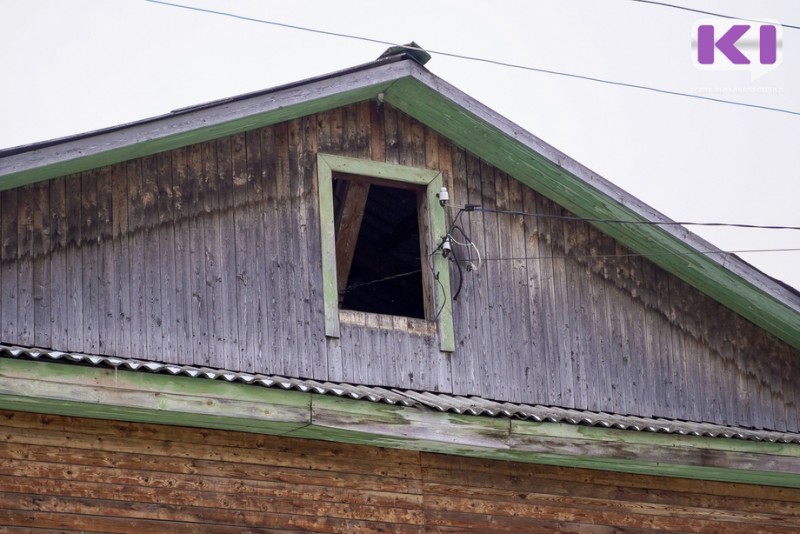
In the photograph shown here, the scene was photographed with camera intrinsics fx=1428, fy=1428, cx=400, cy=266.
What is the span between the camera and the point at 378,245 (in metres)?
17.1

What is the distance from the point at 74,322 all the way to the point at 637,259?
227 inches

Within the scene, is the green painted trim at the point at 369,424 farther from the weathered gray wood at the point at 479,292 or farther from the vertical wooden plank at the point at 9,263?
the weathered gray wood at the point at 479,292

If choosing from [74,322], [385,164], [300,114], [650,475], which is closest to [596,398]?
[650,475]

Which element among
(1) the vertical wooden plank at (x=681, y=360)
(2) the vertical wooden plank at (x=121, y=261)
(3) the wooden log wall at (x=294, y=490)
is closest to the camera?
(3) the wooden log wall at (x=294, y=490)

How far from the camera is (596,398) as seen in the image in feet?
43.8

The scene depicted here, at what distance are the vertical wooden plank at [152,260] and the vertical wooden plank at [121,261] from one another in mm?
151

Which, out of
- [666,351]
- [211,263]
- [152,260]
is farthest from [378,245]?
[152,260]

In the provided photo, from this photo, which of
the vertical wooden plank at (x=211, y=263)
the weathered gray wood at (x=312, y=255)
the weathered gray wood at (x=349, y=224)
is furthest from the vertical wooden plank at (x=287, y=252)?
the weathered gray wood at (x=349, y=224)

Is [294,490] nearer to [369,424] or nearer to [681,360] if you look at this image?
[369,424]

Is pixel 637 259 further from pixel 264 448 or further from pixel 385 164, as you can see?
pixel 264 448

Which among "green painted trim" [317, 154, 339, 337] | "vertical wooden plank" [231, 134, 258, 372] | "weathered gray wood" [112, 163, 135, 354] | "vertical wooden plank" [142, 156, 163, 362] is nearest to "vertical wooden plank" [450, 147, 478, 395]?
"green painted trim" [317, 154, 339, 337]

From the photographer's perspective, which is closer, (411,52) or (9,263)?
(9,263)

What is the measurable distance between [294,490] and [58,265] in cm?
260

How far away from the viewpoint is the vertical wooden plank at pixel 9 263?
10.9 meters
